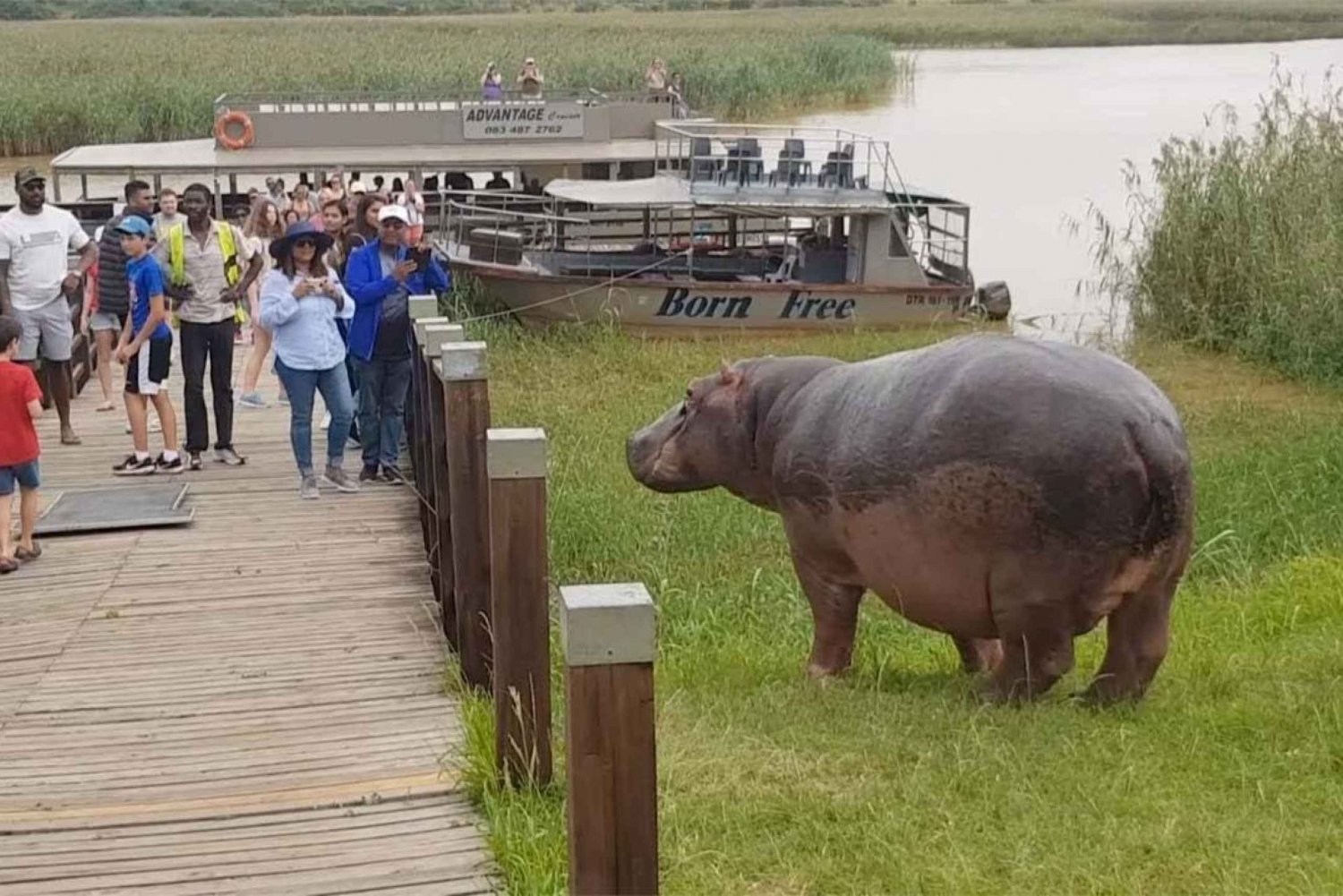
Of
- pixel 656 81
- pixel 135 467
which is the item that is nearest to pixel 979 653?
pixel 135 467

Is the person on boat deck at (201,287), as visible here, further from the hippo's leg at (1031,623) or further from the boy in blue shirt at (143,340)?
the hippo's leg at (1031,623)

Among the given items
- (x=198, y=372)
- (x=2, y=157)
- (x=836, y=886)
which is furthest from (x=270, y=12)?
(x=836, y=886)

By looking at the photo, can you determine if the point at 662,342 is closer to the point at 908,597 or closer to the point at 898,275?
the point at 898,275

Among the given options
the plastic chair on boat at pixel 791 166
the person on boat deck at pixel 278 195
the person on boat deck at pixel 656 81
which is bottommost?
the person on boat deck at pixel 278 195

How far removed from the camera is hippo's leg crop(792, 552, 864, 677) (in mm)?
6016

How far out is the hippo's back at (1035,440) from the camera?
16.6 ft

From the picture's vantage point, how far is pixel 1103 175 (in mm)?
30078

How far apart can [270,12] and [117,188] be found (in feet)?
227

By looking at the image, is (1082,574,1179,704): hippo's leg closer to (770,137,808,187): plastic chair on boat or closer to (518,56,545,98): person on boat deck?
(770,137,808,187): plastic chair on boat

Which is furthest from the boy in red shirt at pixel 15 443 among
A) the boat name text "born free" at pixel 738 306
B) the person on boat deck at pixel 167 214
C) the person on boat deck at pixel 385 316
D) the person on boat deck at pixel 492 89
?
the person on boat deck at pixel 492 89

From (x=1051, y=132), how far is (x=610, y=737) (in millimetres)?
35001

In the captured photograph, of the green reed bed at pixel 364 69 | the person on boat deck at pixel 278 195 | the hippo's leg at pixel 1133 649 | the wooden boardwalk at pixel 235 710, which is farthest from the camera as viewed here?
the green reed bed at pixel 364 69

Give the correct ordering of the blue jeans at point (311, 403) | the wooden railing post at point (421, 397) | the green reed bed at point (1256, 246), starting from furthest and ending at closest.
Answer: the green reed bed at point (1256, 246) → the blue jeans at point (311, 403) → the wooden railing post at point (421, 397)

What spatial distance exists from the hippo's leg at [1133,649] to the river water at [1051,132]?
14772 millimetres
